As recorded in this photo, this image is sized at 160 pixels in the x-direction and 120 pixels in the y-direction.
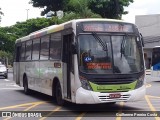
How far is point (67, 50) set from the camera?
14992mm

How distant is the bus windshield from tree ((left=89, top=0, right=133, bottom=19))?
137 feet

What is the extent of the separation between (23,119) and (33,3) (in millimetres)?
47380

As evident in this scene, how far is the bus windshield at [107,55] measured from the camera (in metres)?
13.7

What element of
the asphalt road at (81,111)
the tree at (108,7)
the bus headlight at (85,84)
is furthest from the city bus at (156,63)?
the tree at (108,7)

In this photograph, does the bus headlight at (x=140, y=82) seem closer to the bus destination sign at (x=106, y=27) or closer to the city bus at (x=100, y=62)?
the city bus at (x=100, y=62)

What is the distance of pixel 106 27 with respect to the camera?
14289mm

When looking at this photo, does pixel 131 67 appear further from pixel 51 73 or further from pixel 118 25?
pixel 51 73

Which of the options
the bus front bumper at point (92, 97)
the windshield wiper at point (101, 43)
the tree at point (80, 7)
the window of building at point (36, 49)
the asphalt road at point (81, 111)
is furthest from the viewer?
the tree at point (80, 7)

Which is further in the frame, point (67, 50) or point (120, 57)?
point (67, 50)

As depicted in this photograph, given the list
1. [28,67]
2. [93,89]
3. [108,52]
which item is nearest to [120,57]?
[108,52]

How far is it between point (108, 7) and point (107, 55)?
4295 cm

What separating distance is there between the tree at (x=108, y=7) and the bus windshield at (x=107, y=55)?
1646 inches

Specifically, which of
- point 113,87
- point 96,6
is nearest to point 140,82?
point 113,87

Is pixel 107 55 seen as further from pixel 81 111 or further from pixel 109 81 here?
pixel 81 111
